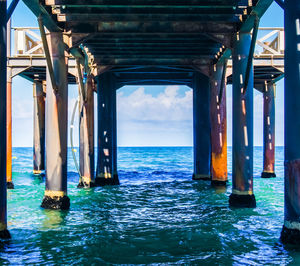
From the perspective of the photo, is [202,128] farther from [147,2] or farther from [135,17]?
[147,2]

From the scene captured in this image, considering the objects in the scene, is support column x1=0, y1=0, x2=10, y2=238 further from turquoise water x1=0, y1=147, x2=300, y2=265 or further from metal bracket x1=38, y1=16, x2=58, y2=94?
metal bracket x1=38, y1=16, x2=58, y2=94

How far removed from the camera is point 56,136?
37.3 ft

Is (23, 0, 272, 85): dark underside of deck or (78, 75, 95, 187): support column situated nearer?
(23, 0, 272, 85): dark underside of deck

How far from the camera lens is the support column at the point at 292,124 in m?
7.15

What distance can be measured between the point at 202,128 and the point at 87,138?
6.48 meters

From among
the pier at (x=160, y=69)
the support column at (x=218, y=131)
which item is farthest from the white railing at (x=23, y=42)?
the support column at (x=218, y=131)

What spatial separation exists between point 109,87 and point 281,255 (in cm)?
1408

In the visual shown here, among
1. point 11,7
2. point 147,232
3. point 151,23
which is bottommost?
point 147,232

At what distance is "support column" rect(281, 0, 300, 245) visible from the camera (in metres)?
7.15

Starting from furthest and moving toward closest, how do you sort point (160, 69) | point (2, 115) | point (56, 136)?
point (160, 69), point (56, 136), point (2, 115)

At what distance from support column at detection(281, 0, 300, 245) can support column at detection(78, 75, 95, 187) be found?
34.9ft

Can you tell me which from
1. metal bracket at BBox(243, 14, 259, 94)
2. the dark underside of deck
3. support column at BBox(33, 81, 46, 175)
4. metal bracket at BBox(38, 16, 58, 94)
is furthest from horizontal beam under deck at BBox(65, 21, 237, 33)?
support column at BBox(33, 81, 46, 175)

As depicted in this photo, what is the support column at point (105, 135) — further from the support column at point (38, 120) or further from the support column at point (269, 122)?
the support column at point (269, 122)

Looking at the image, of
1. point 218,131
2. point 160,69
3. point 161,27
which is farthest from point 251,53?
point 160,69
